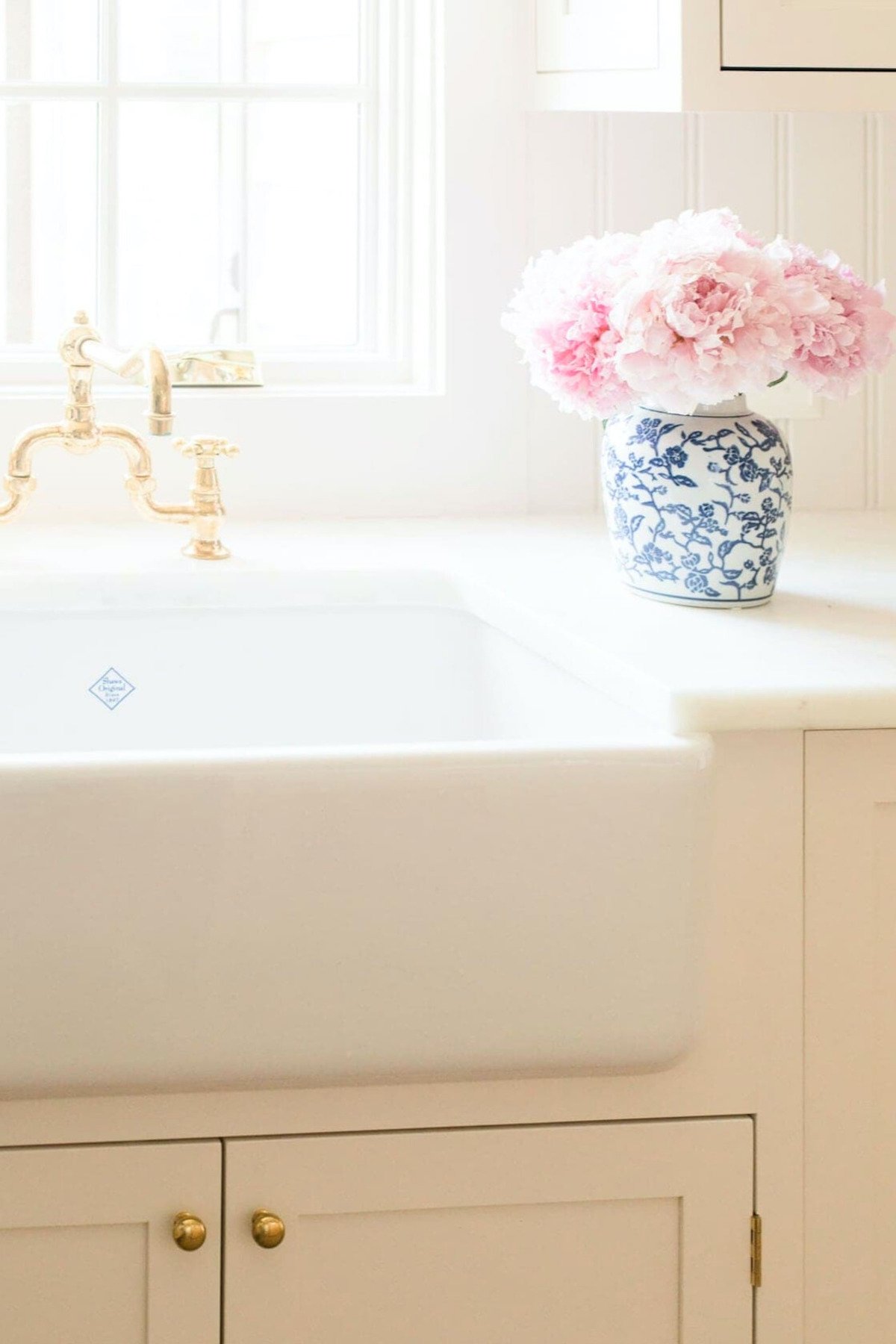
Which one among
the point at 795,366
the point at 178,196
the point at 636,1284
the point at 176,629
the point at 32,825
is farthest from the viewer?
the point at 178,196

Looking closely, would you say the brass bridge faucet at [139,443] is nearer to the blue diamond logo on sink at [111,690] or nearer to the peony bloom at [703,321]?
the blue diamond logo on sink at [111,690]

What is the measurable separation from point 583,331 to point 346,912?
52cm

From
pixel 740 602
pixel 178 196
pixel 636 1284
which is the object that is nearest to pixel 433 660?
pixel 740 602

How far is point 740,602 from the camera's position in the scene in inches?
47.6

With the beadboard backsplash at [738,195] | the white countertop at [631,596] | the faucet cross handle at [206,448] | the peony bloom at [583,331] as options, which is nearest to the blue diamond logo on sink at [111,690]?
the white countertop at [631,596]

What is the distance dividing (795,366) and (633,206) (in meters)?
0.69

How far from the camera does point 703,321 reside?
1.10m

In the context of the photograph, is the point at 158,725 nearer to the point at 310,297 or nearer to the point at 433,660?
→ the point at 433,660

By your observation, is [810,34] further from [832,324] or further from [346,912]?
[346,912]

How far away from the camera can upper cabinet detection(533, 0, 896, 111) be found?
1.30 meters

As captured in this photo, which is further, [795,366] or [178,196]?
[178,196]

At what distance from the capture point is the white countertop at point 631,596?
96 centimetres

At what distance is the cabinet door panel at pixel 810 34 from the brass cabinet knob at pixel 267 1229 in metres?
0.99

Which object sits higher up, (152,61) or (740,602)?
(152,61)
